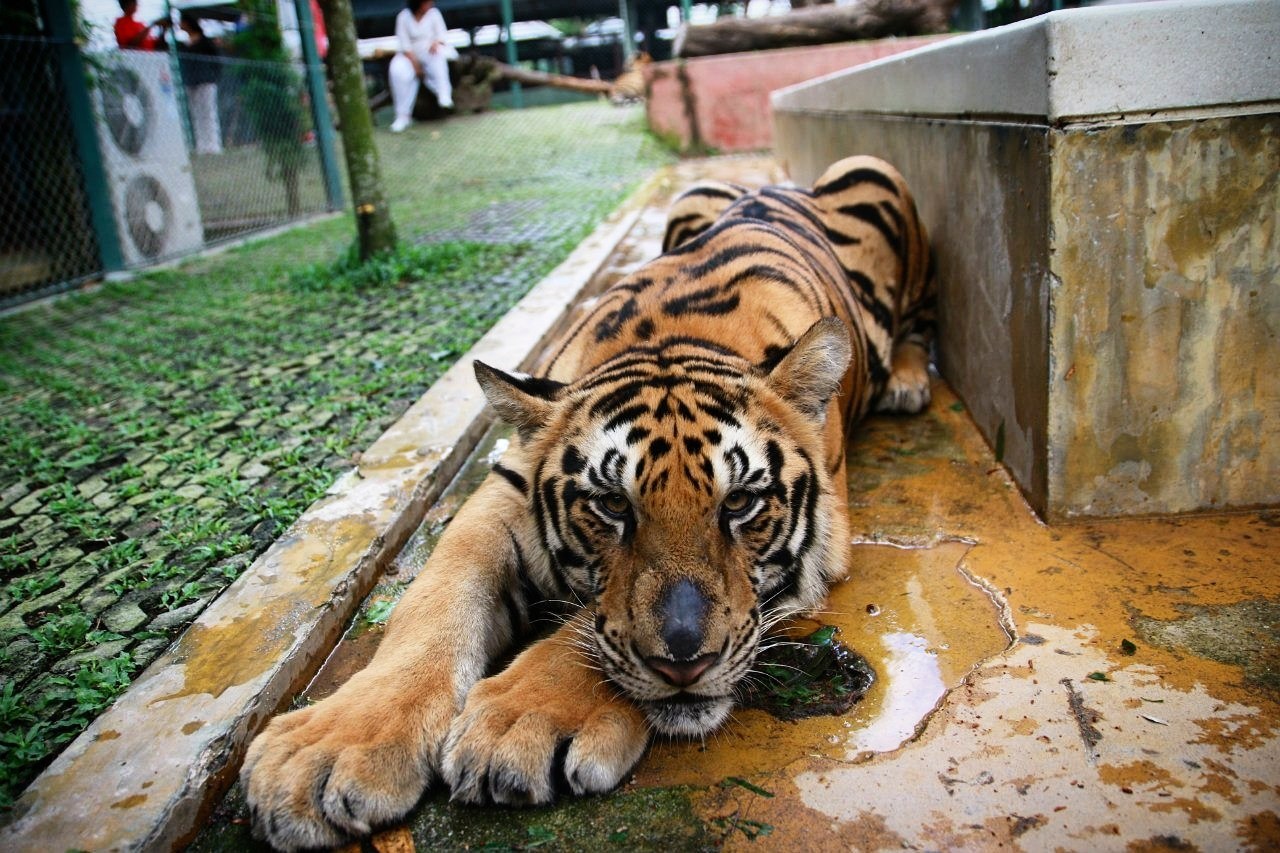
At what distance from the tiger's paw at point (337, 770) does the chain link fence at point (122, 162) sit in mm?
6770

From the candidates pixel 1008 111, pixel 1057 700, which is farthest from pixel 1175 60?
pixel 1057 700

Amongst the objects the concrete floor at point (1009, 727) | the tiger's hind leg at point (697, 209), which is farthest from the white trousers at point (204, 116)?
the concrete floor at point (1009, 727)

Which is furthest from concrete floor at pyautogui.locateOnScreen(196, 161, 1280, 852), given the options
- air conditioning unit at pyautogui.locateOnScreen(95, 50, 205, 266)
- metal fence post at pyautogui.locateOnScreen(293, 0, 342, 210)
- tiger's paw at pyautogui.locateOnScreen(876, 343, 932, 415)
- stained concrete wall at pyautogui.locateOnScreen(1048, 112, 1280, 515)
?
metal fence post at pyautogui.locateOnScreen(293, 0, 342, 210)

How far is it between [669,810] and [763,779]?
0.21 metres

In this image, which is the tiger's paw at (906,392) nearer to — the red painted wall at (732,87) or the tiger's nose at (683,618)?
the tiger's nose at (683,618)

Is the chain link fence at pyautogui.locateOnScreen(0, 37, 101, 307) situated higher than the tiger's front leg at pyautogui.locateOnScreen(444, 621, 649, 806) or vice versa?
the chain link fence at pyautogui.locateOnScreen(0, 37, 101, 307)

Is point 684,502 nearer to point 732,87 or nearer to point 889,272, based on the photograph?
point 889,272

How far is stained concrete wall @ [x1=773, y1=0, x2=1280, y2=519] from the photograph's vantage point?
2.52m

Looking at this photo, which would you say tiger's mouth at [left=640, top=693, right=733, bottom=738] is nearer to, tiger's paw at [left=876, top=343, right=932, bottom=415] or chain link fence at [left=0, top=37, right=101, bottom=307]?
tiger's paw at [left=876, top=343, right=932, bottom=415]

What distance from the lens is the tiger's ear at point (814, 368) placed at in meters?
2.35

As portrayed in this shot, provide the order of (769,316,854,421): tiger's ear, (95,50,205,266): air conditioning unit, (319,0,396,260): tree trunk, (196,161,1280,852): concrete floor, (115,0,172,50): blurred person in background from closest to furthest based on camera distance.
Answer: (196,161,1280,852): concrete floor, (769,316,854,421): tiger's ear, (319,0,396,260): tree trunk, (95,50,205,266): air conditioning unit, (115,0,172,50): blurred person in background

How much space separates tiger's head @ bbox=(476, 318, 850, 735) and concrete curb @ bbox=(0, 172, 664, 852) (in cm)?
68

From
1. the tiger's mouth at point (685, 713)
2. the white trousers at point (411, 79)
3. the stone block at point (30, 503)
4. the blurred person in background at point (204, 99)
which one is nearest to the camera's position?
the tiger's mouth at point (685, 713)

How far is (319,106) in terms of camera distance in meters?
12.6
